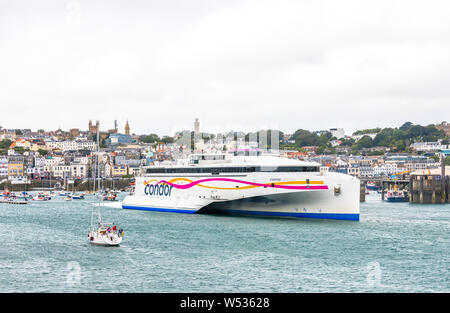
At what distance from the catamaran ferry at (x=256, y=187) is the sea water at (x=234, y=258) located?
5.96ft

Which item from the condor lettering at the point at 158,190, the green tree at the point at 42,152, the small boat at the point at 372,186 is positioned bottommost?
the small boat at the point at 372,186

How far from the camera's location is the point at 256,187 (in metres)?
46.9

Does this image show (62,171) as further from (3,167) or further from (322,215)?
(322,215)

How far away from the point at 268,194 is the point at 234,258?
17160mm

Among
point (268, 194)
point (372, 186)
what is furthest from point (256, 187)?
point (372, 186)

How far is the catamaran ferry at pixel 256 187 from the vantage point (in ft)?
147

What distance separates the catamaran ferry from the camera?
1762 inches

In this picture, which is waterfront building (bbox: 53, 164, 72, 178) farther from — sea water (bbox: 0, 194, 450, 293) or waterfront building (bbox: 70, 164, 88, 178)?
sea water (bbox: 0, 194, 450, 293)

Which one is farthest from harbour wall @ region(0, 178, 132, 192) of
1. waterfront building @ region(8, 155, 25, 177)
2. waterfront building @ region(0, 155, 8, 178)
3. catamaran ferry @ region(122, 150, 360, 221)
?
catamaran ferry @ region(122, 150, 360, 221)

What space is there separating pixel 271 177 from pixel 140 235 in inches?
481

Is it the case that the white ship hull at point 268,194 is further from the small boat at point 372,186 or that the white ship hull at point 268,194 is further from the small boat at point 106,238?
the small boat at point 372,186

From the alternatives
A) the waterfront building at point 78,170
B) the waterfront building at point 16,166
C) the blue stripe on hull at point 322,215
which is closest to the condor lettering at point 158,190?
the blue stripe on hull at point 322,215
